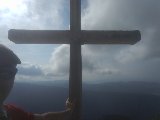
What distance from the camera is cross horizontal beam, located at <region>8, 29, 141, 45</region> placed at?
5.88 metres

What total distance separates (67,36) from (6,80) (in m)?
2.39

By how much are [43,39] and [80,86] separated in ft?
2.97

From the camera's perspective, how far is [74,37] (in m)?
5.88

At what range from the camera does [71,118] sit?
215 inches

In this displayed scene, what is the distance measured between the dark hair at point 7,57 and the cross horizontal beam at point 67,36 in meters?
2.22

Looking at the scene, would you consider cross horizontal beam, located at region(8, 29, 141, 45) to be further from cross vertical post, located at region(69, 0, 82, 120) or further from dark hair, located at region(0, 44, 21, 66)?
dark hair, located at region(0, 44, 21, 66)

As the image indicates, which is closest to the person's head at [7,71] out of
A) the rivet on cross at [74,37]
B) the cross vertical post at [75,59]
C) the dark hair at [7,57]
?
the dark hair at [7,57]

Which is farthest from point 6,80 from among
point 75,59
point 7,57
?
point 75,59

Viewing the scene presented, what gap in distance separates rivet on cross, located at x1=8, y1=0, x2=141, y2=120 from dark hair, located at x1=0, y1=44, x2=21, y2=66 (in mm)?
2175

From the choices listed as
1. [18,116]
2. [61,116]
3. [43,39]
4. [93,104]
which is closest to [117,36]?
[43,39]

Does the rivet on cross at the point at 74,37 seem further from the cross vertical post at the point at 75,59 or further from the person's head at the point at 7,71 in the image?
the person's head at the point at 7,71

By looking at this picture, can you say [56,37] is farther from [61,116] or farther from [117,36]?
[61,116]

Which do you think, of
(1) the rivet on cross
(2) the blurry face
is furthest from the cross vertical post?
(2) the blurry face

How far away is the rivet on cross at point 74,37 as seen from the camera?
5.83 metres
